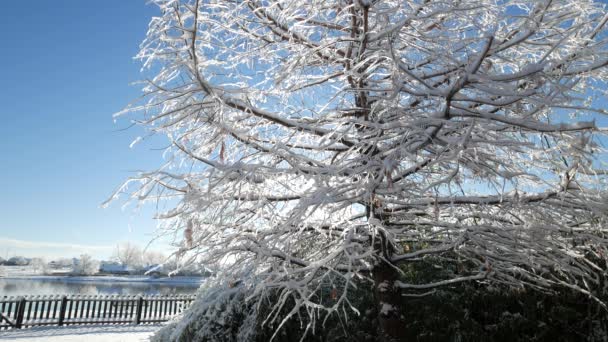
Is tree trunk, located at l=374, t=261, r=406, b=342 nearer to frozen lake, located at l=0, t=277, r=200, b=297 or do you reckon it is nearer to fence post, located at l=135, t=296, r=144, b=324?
fence post, located at l=135, t=296, r=144, b=324

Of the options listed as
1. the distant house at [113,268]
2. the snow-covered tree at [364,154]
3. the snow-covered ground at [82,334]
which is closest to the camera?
the snow-covered tree at [364,154]

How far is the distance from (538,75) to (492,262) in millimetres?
2263

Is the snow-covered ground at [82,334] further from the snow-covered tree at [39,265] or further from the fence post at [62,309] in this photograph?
the snow-covered tree at [39,265]

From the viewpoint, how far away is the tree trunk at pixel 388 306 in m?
3.99

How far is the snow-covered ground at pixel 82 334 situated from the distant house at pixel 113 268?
256 feet

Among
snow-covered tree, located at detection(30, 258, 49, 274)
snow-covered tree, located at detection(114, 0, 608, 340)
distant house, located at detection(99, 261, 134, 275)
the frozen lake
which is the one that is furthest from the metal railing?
snow-covered tree, located at detection(30, 258, 49, 274)

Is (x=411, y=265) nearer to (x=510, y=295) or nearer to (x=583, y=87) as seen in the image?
(x=510, y=295)

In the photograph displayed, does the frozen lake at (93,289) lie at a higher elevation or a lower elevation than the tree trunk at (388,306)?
lower

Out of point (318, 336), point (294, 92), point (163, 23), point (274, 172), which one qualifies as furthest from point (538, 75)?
point (318, 336)

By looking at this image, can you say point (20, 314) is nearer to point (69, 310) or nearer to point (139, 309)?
point (69, 310)

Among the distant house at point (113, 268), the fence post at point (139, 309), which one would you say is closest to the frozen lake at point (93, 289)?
the distant house at point (113, 268)

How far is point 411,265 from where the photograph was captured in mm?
5746

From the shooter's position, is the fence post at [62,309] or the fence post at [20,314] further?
the fence post at [62,309]

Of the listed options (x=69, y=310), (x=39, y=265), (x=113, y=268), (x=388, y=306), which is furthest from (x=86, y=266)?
(x=388, y=306)
